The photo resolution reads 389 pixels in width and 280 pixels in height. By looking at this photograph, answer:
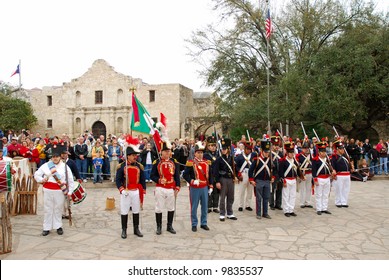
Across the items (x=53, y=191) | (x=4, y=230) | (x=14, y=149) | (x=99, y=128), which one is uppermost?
(x=99, y=128)

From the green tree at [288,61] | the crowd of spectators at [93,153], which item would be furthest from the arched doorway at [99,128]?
the crowd of spectators at [93,153]

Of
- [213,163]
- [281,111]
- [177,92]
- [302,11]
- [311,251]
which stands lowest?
[311,251]

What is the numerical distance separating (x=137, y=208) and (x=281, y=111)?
1629 centimetres

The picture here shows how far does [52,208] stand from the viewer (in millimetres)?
7445

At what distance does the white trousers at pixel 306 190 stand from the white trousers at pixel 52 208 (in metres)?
6.67

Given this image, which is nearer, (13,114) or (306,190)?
(306,190)

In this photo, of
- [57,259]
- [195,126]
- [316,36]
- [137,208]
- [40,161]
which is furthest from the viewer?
[195,126]

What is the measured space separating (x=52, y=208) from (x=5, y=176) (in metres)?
1.34

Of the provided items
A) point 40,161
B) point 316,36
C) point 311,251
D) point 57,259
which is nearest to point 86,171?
point 40,161

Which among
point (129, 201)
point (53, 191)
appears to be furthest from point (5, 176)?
point (129, 201)

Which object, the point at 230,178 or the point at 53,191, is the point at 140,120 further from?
the point at 230,178

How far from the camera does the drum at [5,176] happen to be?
6.39 meters

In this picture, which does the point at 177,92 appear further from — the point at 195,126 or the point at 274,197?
the point at 274,197

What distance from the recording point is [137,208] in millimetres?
7332
